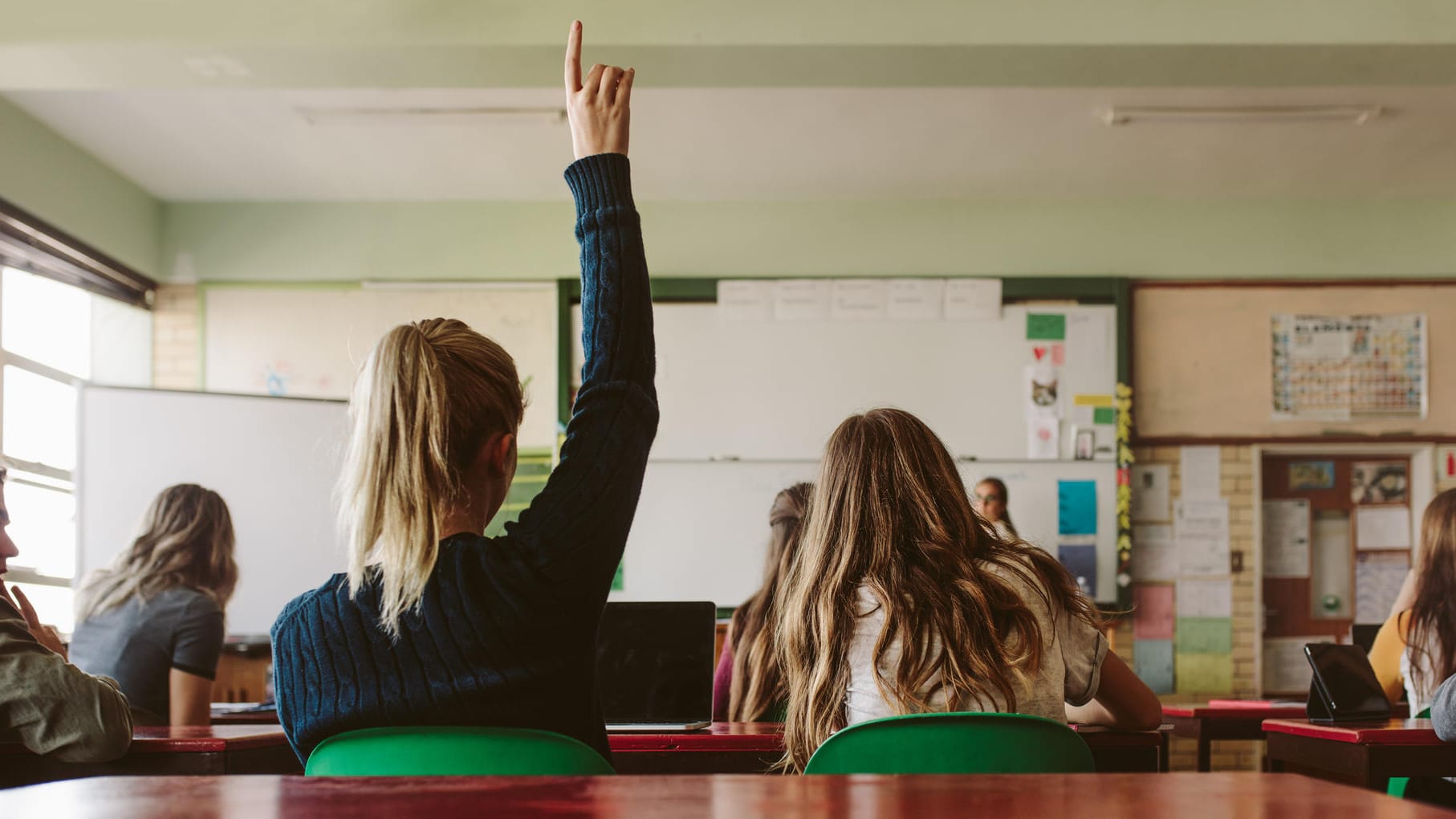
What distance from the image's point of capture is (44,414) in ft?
16.3

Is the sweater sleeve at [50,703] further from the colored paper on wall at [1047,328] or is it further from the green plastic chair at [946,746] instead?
the colored paper on wall at [1047,328]

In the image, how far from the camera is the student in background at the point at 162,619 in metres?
3.16

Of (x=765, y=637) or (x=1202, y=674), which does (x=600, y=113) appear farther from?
(x=1202, y=674)

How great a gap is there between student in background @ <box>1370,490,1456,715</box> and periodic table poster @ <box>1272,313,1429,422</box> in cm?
293

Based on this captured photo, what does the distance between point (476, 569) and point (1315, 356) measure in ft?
18.9

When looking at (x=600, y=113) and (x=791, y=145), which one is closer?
(x=600, y=113)

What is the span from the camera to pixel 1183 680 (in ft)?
18.7

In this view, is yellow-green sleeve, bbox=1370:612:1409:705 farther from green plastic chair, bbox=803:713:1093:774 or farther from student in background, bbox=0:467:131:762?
student in background, bbox=0:467:131:762

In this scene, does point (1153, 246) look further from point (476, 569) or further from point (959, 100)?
point (476, 569)

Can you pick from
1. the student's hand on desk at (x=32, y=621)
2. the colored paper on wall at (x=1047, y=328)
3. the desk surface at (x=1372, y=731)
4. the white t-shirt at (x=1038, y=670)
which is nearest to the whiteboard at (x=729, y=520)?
the colored paper on wall at (x=1047, y=328)

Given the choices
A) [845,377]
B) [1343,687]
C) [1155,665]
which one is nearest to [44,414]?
[845,377]

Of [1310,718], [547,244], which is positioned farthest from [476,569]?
[547,244]

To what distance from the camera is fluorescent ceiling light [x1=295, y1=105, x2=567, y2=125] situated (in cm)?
473

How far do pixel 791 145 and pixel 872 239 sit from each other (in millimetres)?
887
